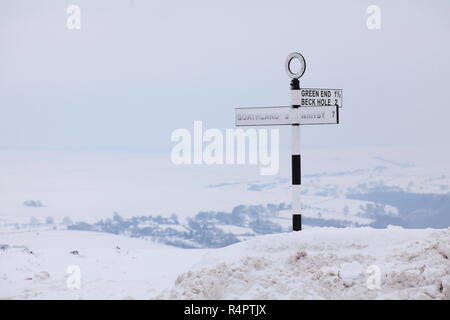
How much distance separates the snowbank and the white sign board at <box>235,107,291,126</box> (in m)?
2.19

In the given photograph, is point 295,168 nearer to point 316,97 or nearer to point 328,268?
point 316,97

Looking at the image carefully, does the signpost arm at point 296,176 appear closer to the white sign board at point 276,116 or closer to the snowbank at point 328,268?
the white sign board at point 276,116

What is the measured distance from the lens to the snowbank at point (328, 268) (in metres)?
8.58

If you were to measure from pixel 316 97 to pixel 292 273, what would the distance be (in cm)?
368

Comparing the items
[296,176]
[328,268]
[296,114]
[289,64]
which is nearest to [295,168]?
[296,176]

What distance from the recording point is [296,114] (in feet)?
37.1

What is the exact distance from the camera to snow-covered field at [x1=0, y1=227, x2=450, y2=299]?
339 inches

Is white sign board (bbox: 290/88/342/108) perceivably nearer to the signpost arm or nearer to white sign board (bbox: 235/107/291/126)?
the signpost arm

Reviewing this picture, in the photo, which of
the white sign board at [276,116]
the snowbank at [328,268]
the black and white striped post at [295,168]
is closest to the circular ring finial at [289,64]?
the black and white striped post at [295,168]

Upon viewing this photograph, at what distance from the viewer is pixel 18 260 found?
12.2m

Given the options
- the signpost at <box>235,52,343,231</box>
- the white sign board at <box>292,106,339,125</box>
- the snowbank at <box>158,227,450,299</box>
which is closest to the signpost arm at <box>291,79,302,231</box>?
the signpost at <box>235,52,343,231</box>
